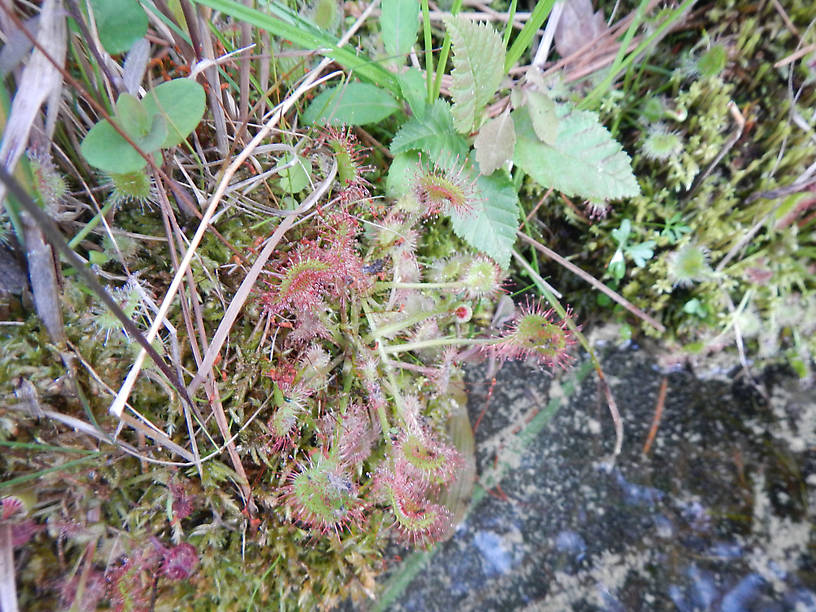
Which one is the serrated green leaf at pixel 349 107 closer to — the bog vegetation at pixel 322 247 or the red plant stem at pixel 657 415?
the bog vegetation at pixel 322 247

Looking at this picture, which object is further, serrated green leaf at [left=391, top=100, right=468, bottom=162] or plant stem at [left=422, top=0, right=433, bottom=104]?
serrated green leaf at [left=391, top=100, right=468, bottom=162]

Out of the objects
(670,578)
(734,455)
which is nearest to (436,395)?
(670,578)

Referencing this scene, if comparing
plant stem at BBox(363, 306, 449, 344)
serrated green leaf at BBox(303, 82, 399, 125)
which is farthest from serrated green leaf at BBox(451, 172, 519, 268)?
serrated green leaf at BBox(303, 82, 399, 125)

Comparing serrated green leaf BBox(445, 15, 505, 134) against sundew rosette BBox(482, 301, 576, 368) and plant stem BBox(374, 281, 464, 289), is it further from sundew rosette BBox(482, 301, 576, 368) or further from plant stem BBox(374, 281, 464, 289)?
sundew rosette BBox(482, 301, 576, 368)

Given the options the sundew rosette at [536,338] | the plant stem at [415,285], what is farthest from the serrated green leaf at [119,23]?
the sundew rosette at [536,338]

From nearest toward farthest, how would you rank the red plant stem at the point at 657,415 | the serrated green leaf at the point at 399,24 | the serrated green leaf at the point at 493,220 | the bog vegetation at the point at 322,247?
1. the bog vegetation at the point at 322,247
2. the serrated green leaf at the point at 399,24
3. the serrated green leaf at the point at 493,220
4. the red plant stem at the point at 657,415

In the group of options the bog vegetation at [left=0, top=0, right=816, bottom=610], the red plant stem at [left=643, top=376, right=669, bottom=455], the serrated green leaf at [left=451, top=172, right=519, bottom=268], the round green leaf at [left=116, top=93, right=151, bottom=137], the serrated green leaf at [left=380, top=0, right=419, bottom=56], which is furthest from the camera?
the red plant stem at [left=643, top=376, right=669, bottom=455]

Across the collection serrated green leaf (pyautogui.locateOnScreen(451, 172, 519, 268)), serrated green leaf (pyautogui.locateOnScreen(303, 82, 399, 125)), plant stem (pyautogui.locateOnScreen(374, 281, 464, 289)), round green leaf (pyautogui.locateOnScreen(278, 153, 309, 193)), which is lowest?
plant stem (pyautogui.locateOnScreen(374, 281, 464, 289))
